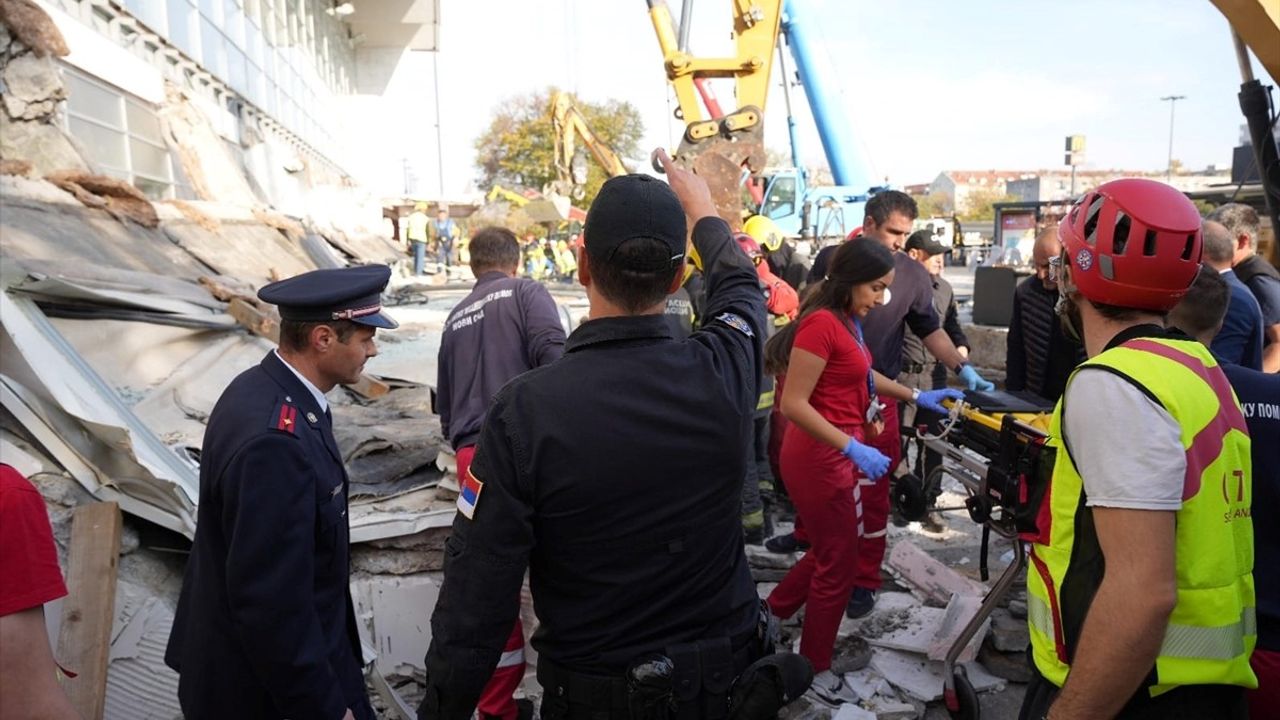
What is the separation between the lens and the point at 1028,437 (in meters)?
2.21

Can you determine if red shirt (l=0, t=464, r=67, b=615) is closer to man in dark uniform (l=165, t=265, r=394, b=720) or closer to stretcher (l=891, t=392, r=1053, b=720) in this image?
man in dark uniform (l=165, t=265, r=394, b=720)

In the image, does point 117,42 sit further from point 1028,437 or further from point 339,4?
point 339,4

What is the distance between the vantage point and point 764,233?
23.0ft

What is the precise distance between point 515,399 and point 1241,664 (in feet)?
4.67

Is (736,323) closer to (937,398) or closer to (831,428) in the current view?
(831,428)

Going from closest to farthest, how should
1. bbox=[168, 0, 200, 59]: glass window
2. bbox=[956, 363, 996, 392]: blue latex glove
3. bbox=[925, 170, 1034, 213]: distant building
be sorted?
bbox=[956, 363, 996, 392]: blue latex glove, bbox=[168, 0, 200, 59]: glass window, bbox=[925, 170, 1034, 213]: distant building

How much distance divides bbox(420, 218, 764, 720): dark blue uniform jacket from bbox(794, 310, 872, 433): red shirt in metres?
1.78

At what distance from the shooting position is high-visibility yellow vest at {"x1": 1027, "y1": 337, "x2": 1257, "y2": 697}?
1.40 m

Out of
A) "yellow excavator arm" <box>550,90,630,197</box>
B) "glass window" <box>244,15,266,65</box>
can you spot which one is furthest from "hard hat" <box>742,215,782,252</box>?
"glass window" <box>244,15,266,65</box>

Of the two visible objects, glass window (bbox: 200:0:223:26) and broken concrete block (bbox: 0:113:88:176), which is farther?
glass window (bbox: 200:0:223:26)

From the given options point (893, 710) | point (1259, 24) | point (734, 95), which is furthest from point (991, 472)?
point (734, 95)

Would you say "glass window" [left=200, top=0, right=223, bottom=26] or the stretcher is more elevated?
"glass window" [left=200, top=0, right=223, bottom=26]

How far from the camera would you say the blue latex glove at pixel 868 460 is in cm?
334

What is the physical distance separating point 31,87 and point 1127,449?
10.8 m
